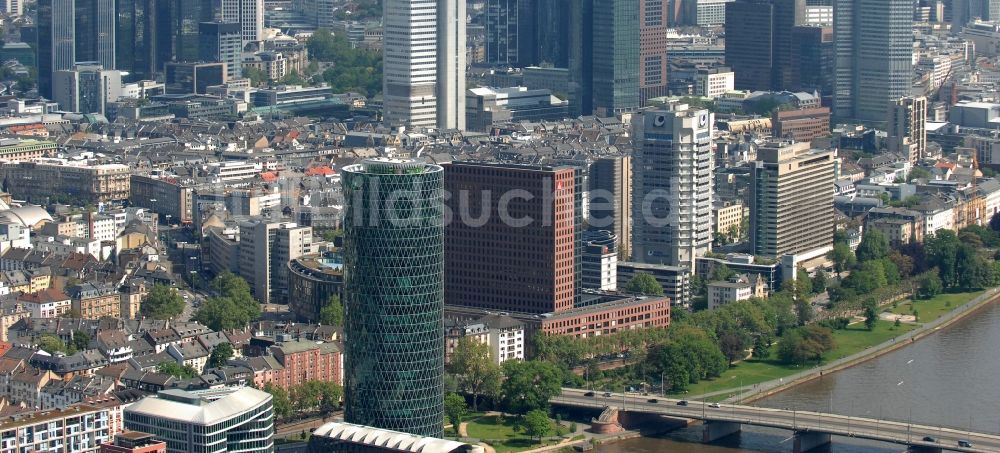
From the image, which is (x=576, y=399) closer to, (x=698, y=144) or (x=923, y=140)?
(x=698, y=144)

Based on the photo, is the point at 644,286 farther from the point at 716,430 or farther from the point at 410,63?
the point at 410,63

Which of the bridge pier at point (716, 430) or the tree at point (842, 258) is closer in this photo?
the bridge pier at point (716, 430)

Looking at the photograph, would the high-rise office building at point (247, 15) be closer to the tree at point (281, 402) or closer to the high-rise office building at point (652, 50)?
the high-rise office building at point (652, 50)

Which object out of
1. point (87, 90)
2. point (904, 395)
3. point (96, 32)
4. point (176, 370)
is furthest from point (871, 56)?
point (176, 370)

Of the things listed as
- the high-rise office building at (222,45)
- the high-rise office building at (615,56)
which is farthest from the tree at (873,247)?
the high-rise office building at (222,45)

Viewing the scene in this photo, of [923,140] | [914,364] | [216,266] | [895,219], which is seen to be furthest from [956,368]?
[923,140]

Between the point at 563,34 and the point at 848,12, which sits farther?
the point at 563,34

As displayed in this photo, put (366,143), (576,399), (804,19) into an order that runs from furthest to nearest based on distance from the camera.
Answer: (804,19) < (366,143) < (576,399)
